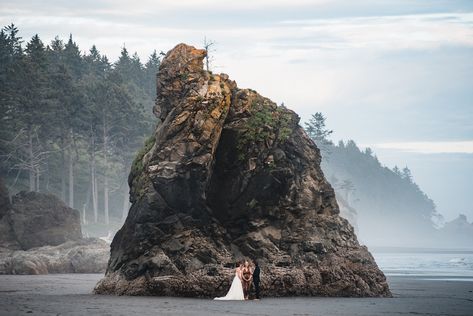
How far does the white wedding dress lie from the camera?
4388 cm

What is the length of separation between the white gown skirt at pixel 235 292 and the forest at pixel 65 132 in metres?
63.9

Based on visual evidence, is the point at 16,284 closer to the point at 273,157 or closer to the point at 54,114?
the point at 273,157

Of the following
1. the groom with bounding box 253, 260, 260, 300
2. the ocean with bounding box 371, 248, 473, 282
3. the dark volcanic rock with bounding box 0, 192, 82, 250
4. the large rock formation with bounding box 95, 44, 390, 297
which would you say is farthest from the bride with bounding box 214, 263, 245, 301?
the dark volcanic rock with bounding box 0, 192, 82, 250

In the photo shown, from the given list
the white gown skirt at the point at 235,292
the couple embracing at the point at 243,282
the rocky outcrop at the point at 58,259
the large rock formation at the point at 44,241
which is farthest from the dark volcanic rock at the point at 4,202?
the white gown skirt at the point at 235,292

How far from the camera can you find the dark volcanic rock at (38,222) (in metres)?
82.0

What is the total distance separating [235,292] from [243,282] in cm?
68

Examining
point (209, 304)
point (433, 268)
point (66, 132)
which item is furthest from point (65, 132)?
point (209, 304)

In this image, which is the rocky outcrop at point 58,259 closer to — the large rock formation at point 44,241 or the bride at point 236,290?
the large rock formation at point 44,241

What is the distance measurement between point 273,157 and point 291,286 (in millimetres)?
7584

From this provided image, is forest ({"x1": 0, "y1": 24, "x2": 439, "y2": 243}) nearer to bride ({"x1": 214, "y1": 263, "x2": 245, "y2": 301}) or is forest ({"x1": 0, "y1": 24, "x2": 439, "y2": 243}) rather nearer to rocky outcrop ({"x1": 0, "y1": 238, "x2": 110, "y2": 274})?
rocky outcrop ({"x1": 0, "y1": 238, "x2": 110, "y2": 274})

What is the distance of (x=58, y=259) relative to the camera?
74188 millimetres

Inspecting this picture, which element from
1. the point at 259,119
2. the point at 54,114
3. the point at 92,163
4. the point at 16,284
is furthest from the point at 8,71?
the point at 259,119

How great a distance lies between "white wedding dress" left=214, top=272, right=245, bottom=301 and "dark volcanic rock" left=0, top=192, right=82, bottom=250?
1646 inches

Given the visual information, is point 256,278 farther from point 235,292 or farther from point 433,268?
point 433,268
